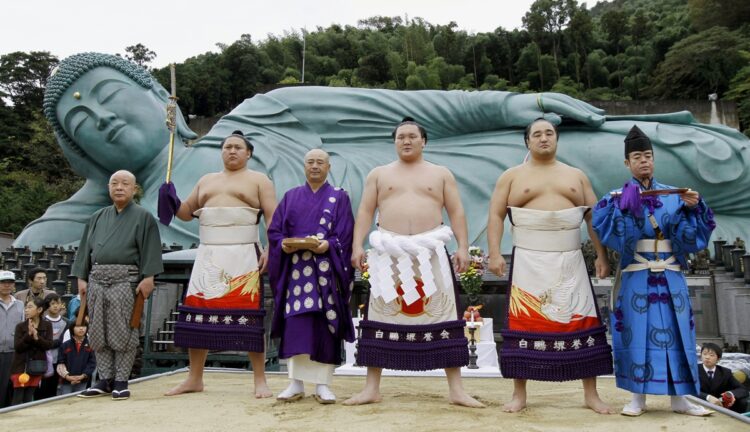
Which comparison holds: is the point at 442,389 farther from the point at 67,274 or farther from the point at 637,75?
the point at 637,75

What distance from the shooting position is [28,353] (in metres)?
4.15

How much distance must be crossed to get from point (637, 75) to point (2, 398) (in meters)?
29.6

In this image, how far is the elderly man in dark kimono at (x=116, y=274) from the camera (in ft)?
10.4

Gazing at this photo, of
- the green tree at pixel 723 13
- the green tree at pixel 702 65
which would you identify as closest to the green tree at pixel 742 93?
the green tree at pixel 702 65

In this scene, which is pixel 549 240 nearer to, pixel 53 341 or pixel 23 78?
pixel 53 341

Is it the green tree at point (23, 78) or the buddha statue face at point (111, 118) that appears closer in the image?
the buddha statue face at point (111, 118)

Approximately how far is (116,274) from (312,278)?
1026 millimetres

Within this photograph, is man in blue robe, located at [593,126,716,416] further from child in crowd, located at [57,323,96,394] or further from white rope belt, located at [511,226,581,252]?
child in crowd, located at [57,323,96,394]

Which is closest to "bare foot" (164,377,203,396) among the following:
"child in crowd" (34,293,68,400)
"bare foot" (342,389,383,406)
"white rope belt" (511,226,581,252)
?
"bare foot" (342,389,383,406)

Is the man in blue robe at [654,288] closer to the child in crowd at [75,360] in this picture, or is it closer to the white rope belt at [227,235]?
the white rope belt at [227,235]

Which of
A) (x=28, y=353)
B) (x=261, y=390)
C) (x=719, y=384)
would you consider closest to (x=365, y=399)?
A: (x=261, y=390)

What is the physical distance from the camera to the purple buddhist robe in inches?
118

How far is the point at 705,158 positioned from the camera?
322 inches

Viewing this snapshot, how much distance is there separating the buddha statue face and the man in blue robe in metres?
7.26
